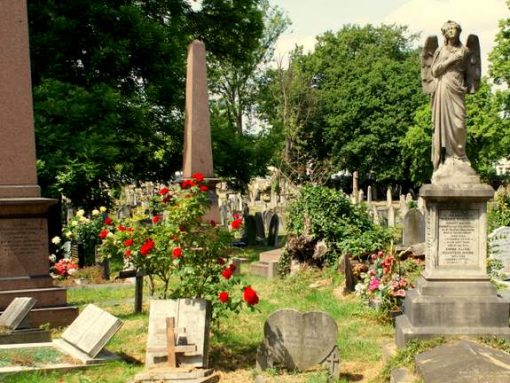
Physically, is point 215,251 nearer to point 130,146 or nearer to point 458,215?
point 458,215

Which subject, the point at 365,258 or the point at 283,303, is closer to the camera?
the point at 283,303

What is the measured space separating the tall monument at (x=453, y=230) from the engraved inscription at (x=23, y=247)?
18.6 feet

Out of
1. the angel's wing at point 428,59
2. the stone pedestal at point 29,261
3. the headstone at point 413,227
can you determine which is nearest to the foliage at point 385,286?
the angel's wing at point 428,59

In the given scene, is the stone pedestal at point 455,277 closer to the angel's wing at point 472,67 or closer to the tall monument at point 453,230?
the tall monument at point 453,230

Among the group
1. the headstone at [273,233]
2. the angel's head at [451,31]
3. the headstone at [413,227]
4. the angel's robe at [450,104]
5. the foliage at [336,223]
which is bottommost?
the headstone at [273,233]

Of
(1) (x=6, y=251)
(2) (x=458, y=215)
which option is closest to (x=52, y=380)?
(1) (x=6, y=251)

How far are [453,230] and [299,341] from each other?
93.1 inches

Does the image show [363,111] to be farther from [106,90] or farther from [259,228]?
[106,90]

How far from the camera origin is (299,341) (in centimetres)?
736

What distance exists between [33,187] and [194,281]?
3951mm

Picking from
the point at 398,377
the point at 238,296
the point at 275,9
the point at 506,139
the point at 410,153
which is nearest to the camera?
the point at 398,377

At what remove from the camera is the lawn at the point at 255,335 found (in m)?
7.39

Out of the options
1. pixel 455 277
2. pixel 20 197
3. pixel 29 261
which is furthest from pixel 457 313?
pixel 20 197

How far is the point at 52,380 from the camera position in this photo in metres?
7.21
